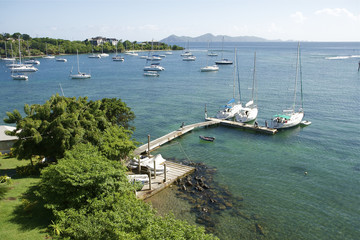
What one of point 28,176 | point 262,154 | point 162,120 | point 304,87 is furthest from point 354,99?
point 28,176

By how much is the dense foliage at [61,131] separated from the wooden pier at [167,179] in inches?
173

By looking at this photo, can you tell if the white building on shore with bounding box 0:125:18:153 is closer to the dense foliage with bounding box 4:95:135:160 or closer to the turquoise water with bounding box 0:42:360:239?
the dense foliage with bounding box 4:95:135:160

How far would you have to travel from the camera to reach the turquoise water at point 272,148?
2612 centimetres

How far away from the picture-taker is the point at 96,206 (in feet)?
63.6

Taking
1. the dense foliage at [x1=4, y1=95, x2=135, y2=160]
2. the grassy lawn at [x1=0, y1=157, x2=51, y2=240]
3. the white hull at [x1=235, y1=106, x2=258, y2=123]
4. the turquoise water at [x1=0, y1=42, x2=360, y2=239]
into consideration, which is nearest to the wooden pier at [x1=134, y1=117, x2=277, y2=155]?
the turquoise water at [x1=0, y1=42, x2=360, y2=239]

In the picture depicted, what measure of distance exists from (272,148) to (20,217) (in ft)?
112

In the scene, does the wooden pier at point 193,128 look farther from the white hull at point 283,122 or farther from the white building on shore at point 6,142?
the white building on shore at point 6,142

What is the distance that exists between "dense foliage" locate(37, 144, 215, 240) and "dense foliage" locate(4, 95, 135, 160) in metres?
4.04

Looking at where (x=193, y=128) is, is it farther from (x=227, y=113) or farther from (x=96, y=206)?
(x=96, y=206)

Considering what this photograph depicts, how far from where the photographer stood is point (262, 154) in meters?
41.1

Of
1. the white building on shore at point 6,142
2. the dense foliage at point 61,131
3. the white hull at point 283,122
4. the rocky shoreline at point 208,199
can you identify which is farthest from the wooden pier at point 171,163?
the white building on shore at point 6,142

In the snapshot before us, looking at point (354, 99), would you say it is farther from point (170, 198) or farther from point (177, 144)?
point (170, 198)

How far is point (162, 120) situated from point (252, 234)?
3504 centimetres

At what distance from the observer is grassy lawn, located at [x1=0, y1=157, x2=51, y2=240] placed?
18797mm
